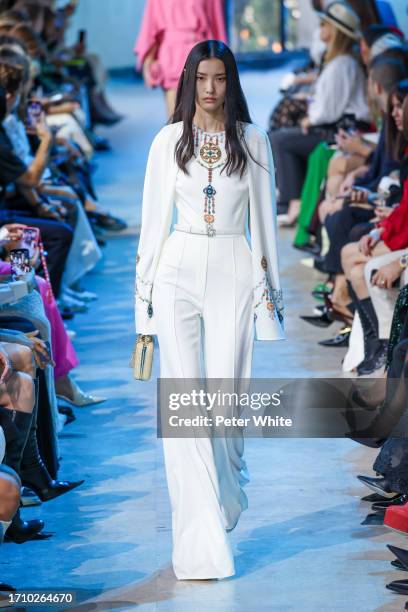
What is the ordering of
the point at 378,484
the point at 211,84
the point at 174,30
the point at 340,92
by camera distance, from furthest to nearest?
the point at 174,30 < the point at 340,92 < the point at 378,484 < the point at 211,84

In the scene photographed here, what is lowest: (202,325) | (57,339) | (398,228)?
(57,339)

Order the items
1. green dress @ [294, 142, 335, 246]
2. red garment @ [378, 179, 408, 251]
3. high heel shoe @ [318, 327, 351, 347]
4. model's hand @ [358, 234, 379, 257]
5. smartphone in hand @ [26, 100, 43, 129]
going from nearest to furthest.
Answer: red garment @ [378, 179, 408, 251], model's hand @ [358, 234, 379, 257], high heel shoe @ [318, 327, 351, 347], smartphone in hand @ [26, 100, 43, 129], green dress @ [294, 142, 335, 246]

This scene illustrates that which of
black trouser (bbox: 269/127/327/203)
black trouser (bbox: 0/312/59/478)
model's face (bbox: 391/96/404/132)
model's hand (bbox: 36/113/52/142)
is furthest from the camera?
black trouser (bbox: 269/127/327/203)

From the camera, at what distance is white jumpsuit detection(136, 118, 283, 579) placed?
13.1 feet

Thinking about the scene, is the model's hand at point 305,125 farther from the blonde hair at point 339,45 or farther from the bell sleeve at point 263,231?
the bell sleeve at point 263,231

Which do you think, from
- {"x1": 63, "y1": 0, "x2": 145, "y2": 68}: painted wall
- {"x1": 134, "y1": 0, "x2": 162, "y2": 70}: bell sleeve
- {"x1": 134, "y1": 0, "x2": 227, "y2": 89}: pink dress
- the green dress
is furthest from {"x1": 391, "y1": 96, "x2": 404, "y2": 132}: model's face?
{"x1": 63, "y1": 0, "x2": 145, "y2": 68}: painted wall

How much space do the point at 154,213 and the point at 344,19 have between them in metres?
4.81

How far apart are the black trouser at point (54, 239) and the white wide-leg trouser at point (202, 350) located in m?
2.88

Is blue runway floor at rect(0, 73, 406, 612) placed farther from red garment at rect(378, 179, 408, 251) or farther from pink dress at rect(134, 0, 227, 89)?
pink dress at rect(134, 0, 227, 89)

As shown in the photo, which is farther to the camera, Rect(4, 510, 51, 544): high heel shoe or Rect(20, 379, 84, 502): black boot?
Rect(20, 379, 84, 502): black boot

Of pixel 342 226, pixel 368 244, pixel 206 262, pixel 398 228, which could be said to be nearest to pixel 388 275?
pixel 398 228

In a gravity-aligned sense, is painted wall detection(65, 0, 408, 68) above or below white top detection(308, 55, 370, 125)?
below

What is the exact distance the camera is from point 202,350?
412 cm

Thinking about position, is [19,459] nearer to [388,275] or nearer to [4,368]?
[4,368]
